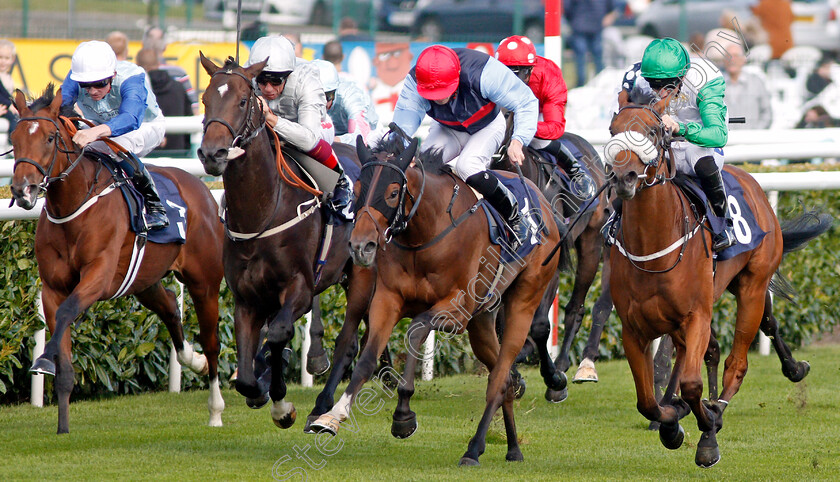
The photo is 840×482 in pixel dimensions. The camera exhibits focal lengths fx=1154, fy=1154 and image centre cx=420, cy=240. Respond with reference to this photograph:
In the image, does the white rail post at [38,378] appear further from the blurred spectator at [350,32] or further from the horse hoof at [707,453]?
the blurred spectator at [350,32]

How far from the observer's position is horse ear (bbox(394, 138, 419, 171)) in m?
4.94

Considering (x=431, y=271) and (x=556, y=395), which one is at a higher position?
(x=431, y=271)

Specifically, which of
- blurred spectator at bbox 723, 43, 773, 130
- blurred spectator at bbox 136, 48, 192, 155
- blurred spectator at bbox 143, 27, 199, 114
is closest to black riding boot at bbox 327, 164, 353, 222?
blurred spectator at bbox 136, 48, 192, 155

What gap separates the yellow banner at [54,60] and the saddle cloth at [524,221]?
5.49 meters

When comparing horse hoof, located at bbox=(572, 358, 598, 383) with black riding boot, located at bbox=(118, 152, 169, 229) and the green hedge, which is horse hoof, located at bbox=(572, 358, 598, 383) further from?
black riding boot, located at bbox=(118, 152, 169, 229)

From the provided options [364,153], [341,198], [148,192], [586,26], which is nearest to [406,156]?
[364,153]

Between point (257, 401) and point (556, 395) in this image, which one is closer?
point (257, 401)

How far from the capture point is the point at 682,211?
5.13 metres

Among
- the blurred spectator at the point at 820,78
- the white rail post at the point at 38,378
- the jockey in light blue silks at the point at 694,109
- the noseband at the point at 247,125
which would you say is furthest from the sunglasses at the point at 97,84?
the blurred spectator at the point at 820,78

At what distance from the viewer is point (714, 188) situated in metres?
5.43

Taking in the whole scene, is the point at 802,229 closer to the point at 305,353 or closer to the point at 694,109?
the point at 694,109

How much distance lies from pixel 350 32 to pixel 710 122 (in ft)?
29.2

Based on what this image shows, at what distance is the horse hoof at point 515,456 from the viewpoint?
5.56 m

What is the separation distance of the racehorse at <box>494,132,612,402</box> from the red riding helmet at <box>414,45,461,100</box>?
1019mm
